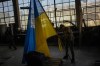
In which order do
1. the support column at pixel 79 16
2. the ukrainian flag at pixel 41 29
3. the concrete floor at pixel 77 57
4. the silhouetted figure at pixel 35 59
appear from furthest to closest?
1. the support column at pixel 79 16
2. the concrete floor at pixel 77 57
3. the ukrainian flag at pixel 41 29
4. the silhouetted figure at pixel 35 59

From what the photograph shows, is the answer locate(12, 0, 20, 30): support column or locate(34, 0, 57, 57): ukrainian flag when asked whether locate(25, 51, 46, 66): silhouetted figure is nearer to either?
locate(34, 0, 57, 57): ukrainian flag

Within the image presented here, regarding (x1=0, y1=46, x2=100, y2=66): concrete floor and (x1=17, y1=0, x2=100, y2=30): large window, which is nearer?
(x1=0, y1=46, x2=100, y2=66): concrete floor

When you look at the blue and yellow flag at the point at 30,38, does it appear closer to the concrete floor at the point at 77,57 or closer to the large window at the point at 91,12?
the concrete floor at the point at 77,57

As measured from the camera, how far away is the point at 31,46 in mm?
9273

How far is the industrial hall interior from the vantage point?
9289 millimetres

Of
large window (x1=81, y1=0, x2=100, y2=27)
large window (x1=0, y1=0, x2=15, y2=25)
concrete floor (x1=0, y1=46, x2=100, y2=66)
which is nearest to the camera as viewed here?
concrete floor (x1=0, y1=46, x2=100, y2=66)

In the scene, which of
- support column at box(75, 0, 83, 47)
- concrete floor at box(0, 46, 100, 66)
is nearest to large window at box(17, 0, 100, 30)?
support column at box(75, 0, 83, 47)

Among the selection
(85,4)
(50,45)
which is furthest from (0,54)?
(85,4)

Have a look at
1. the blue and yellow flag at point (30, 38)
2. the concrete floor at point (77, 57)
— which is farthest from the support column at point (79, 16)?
the blue and yellow flag at point (30, 38)

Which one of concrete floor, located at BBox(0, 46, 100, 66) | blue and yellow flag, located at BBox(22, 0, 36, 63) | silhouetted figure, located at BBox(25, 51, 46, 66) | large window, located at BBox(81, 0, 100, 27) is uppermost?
large window, located at BBox(81, 0, 100, 27)

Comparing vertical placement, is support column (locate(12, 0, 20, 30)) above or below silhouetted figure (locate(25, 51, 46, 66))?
above

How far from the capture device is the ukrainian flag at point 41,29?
9.24 metres

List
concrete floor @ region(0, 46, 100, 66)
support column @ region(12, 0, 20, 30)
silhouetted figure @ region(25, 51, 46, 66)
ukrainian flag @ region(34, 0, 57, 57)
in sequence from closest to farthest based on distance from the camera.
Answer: silhouetted figure @ region(25, 51, 46, 66), ukrainian flag @ region(34, 0, 57, 57), concrete floor @ region(0, 46, 100, 66), support column @ region(12, 0, 20, 30)

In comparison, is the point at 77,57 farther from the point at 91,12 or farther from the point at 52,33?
the point at 91,12
